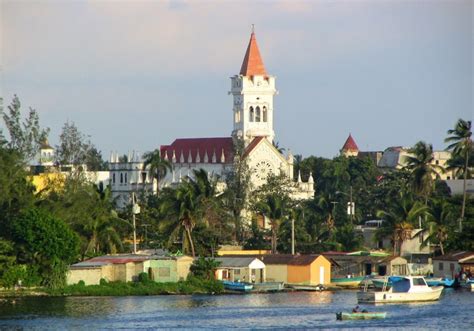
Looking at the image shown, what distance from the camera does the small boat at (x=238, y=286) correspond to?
77.6 meters

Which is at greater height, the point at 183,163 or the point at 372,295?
the point at 183,163

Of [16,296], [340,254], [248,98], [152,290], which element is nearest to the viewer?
[16,296]

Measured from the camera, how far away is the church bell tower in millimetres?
133500

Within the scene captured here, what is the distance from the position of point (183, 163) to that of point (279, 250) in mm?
43101

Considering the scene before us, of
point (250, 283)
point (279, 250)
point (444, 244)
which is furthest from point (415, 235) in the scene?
point (250, 283)

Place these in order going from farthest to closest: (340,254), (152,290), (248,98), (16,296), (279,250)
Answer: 1. (248,98)
2. (279,250)
3. (340,254)
4. (152,290)
5. (16,296)

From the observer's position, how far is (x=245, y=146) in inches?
5103

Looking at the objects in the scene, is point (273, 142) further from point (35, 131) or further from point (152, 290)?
point (152, 290)

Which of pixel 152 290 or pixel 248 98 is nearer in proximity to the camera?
pixel 152 290

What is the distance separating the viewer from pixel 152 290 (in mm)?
75000

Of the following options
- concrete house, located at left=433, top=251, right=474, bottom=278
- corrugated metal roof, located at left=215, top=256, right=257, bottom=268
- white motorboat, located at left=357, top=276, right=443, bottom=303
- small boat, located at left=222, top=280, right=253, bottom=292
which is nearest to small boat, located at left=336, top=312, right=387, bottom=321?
white motorboat, located at left=357, top=276, right=443, bottom=303

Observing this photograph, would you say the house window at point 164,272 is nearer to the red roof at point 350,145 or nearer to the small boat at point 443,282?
the small boat at point 443,282

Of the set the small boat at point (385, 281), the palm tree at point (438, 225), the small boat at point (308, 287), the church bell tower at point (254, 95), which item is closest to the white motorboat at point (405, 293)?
the small boat at point (385, 281)

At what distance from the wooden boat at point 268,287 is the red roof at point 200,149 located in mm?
49397
